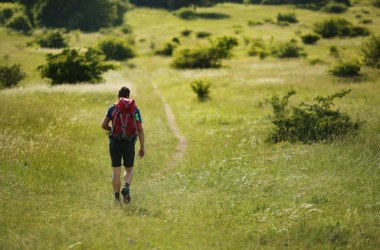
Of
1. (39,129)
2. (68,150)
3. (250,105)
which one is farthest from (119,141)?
(250,105)

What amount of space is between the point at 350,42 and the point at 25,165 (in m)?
44.8

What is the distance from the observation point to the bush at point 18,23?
69.6m

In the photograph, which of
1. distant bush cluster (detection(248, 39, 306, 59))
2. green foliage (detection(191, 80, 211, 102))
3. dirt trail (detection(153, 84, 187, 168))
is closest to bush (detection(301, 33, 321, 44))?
distant bush cluster (detection(248, 39, 306, 59))

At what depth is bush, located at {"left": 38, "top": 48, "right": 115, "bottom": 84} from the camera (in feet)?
91.3

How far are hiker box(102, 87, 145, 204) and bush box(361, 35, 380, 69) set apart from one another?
2654 cm

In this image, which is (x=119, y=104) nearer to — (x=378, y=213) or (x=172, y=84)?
(x=378, y=213)

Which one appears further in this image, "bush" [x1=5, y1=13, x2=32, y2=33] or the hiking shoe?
"bush" [x1=5, y1=13, x2=32, y2=33]

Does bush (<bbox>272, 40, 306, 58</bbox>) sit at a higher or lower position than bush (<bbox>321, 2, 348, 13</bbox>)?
lower

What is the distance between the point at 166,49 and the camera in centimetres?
5200

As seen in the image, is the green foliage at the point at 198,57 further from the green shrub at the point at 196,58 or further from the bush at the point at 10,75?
the bush at the point at 10,75

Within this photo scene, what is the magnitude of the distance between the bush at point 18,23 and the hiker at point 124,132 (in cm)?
6547

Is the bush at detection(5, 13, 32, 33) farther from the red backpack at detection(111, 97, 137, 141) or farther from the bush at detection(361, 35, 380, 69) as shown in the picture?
the red backpack at detection(111, 97, 137, 141)

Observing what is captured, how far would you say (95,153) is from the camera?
567 inches

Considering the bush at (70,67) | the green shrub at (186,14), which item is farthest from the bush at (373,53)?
the green shrub at (186,14)
